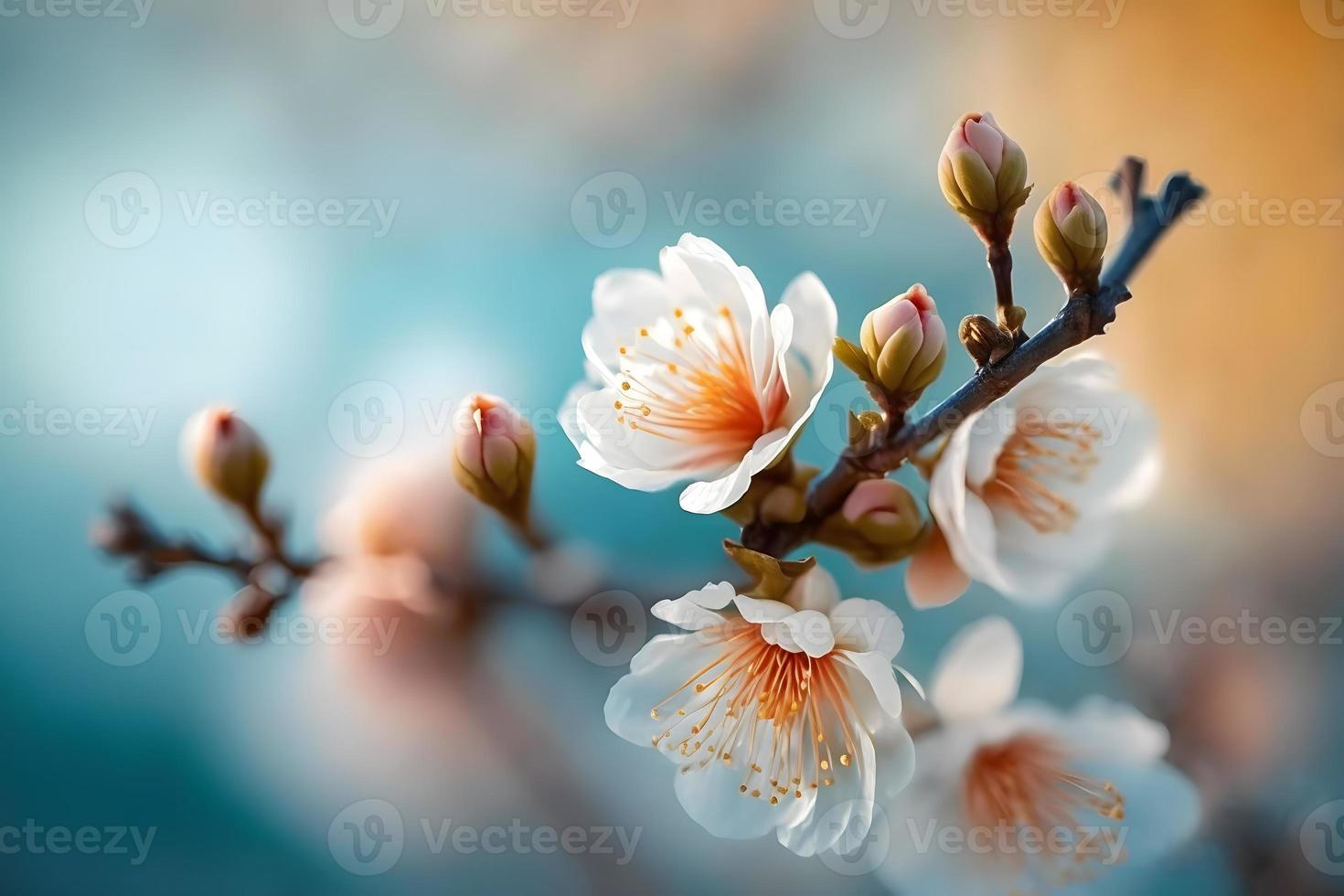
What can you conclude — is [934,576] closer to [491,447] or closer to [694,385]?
[694,385]

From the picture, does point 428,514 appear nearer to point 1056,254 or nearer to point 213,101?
point 1056,254
